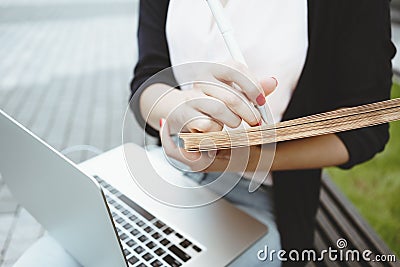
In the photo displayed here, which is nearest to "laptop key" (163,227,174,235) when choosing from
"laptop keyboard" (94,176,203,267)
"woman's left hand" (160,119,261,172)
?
"laptop keyboard" (94,176,203,267)

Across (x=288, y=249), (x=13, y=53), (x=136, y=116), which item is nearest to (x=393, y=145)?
(x=288, y=249)

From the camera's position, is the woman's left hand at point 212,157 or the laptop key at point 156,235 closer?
the woman's left hand at point 212,157

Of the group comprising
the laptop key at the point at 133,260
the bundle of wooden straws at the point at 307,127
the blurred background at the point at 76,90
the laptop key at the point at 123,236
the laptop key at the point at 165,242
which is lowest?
the blurred background at the point at 76,90

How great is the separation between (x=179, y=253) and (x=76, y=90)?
4.19 ft

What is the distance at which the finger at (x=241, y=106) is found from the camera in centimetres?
45

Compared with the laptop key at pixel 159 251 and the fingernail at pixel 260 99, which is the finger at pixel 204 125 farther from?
the laptop key at pixel 159 251

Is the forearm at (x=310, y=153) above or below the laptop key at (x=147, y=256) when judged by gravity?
above

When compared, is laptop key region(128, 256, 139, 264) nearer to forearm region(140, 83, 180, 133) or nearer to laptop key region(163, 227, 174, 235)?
laptop key region(163, 227, 174, 235)

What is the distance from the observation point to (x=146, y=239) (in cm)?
60

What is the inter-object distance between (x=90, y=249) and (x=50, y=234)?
140 millimetres

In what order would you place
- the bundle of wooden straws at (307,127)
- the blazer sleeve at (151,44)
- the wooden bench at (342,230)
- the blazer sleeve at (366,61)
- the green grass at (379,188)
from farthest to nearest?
the green grass at (379,188)
the wooden bench at (342,230)
the blazer sleeve at (151,44)
the blazer sleeve at (366,61)
the bundle of wooden straws at (307,127)

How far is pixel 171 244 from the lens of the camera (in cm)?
59

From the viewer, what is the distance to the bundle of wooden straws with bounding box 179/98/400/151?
1.43 ft

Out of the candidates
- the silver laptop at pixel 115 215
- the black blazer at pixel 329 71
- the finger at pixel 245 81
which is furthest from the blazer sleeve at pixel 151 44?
the finger at pixel 245 81
